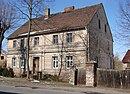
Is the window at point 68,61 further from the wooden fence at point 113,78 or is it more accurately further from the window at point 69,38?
the wooden fence at point 113,78

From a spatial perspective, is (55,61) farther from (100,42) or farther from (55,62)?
(100,42)

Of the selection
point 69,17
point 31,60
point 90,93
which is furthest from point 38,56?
point 90,93

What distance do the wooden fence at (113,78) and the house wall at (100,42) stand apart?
27.7 feet

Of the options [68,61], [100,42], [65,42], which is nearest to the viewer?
[68,61]

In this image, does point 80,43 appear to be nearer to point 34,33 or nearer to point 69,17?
point 69,17

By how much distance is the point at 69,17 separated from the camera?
34.1 meters

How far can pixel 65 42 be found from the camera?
101 feet

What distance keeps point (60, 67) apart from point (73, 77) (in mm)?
8333

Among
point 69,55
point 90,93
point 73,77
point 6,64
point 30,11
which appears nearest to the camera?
point 90,93

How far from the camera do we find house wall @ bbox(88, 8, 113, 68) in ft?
99.7

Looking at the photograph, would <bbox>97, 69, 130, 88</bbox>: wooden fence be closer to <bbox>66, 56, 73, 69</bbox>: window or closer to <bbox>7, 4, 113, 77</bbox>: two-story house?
<bbox>7, 4, 113, 77</bbox>: two-story house

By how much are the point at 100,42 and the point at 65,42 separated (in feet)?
18.1

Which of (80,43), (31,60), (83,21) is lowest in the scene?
(31,60)

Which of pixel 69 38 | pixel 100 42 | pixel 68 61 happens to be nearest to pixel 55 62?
pixel 68 61
